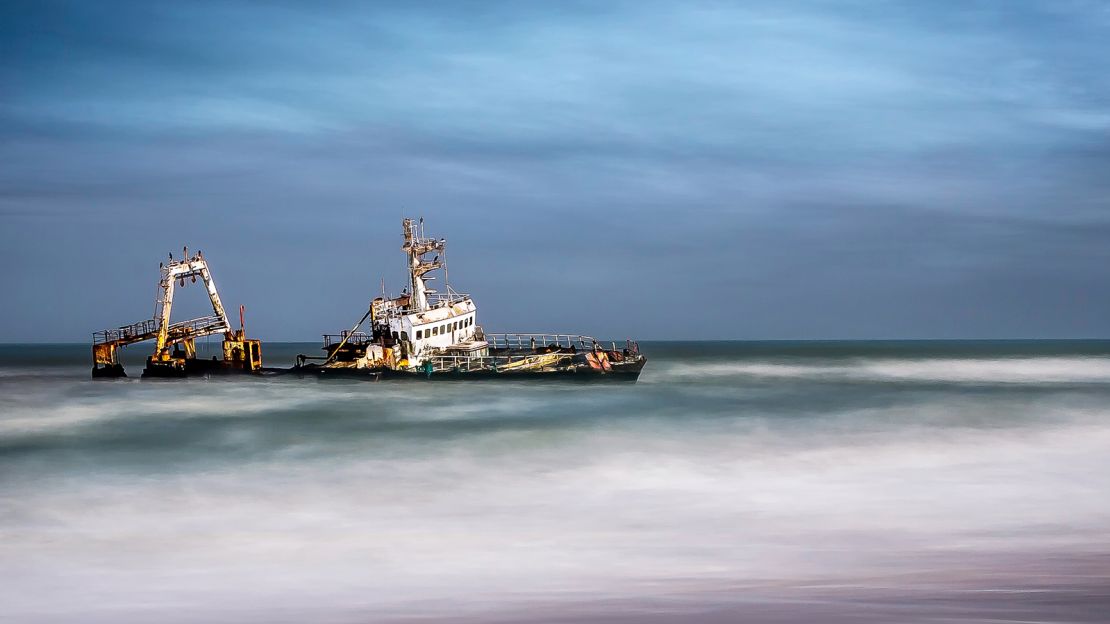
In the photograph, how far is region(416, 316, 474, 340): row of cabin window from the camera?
41062 mm

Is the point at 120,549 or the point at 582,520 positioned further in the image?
the point at 582,520

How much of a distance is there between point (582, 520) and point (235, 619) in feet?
18.7

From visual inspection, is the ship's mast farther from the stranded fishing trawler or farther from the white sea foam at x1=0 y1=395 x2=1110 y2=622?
the white sea foam at x1=0 y1=395 x2=1110 y2=622

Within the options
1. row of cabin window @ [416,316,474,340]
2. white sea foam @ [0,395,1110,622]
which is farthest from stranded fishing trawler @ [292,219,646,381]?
white sea foam @ [0,395,1110,622]

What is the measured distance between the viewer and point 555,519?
43.5 ft

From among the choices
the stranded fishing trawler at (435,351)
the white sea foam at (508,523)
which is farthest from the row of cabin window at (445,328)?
the white sea foam at (508,523)

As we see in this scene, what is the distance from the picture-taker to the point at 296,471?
60.1 feet

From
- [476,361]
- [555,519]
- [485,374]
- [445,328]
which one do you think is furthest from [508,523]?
[445,328]

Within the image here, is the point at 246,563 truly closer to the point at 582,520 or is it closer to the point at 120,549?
the point at 120,549

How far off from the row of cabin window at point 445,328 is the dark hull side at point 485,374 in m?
2.01

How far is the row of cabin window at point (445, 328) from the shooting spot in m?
41.1

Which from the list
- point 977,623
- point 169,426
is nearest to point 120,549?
point 977,623

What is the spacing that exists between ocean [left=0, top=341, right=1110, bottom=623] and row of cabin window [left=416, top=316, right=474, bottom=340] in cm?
1276

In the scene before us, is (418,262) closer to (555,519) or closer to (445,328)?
(445,328)
